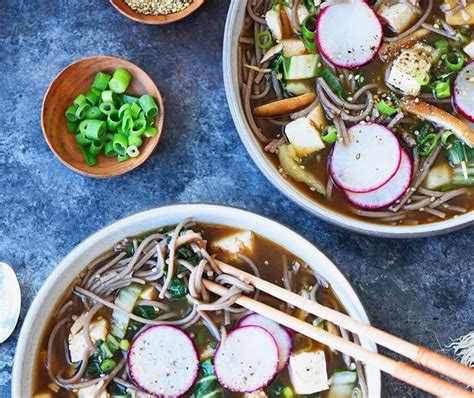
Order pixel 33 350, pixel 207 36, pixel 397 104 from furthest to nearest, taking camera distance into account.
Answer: pixel 207 36 → pixel 397 104 → pixel 33 350

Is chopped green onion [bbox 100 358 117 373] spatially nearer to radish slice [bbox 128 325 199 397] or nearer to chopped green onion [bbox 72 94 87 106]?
radish slice [bbox 128 325 199 397]

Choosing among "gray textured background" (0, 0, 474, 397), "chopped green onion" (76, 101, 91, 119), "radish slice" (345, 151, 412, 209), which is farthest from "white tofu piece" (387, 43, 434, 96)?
"chopped green onion" (76, 101, 91, 119)

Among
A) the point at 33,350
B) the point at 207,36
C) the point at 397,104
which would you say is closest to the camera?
the point at 33,350

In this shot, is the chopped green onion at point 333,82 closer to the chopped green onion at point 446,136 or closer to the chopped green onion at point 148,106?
the chopped green onion at point 446,136

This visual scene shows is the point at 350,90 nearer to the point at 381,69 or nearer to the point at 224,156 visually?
the point at 381,69

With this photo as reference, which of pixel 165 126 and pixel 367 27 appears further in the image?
pixel 165 126

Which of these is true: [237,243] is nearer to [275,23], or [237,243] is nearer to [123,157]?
[123,157]

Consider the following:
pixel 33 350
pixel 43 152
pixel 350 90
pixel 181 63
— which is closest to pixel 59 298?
pixel 33 350
